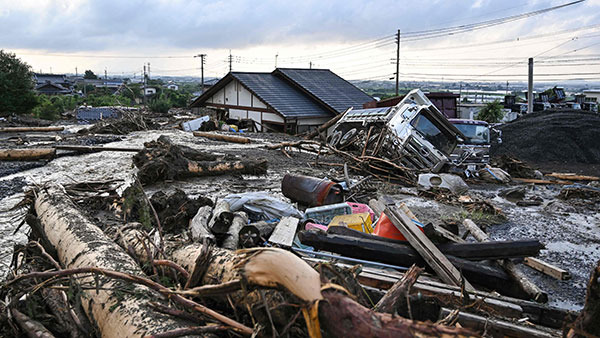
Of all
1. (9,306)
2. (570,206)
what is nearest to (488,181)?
(570,206)

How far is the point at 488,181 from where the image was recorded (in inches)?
426

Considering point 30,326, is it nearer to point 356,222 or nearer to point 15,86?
point 356,222

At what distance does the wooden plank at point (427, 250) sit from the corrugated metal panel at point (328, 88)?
64.8 ft

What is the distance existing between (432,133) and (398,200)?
4.16m

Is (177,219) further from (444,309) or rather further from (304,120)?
(304,120)

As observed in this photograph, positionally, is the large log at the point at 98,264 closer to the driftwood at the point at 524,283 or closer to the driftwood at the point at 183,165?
the driftwood at the point at 183,165

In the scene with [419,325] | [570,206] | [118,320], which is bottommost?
[570,206]

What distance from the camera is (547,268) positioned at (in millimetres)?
4859

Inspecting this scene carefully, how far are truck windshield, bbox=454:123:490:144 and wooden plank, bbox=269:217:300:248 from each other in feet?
32.3

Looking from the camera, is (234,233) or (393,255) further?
(234,233)

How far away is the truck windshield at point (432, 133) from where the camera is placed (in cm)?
1148

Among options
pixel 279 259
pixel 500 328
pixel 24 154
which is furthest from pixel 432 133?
pixel 24 154

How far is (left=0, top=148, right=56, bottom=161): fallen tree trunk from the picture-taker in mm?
11109

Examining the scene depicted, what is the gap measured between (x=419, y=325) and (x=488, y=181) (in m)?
10.3
